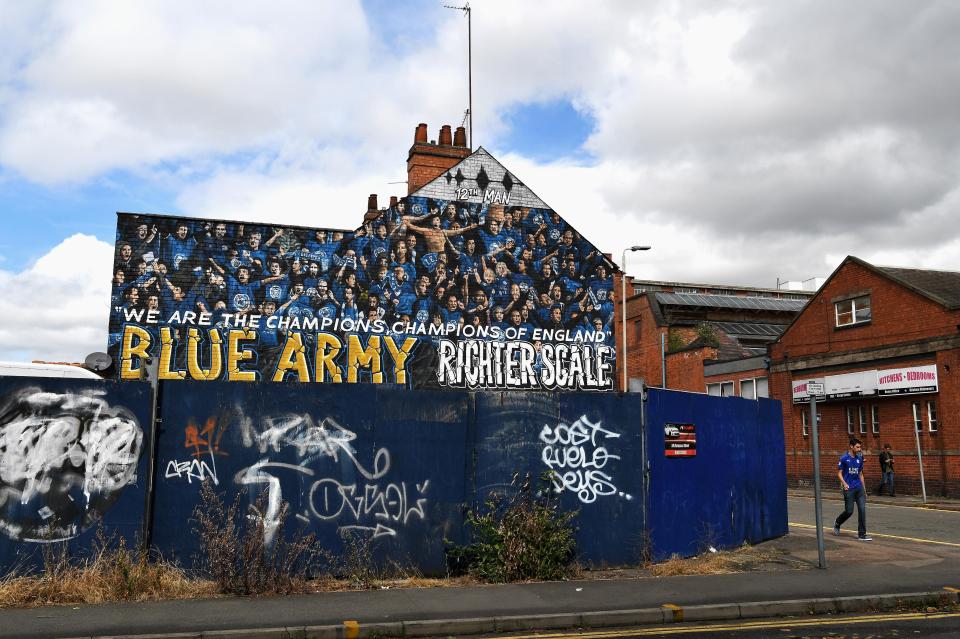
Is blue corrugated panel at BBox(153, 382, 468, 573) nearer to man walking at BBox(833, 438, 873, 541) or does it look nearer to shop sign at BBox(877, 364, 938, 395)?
man walking at BBox(833, 438, 873, 541)

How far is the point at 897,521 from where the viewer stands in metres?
19.9

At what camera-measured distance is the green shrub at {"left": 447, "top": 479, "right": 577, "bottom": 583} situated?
10.5m

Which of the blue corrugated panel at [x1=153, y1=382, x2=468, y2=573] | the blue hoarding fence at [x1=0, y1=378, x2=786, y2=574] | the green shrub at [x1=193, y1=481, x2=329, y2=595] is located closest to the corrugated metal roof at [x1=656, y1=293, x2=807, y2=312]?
the blue hoarding fence at [x1=0, y1=378, x2=786, y2=574]

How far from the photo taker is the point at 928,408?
2939 cm

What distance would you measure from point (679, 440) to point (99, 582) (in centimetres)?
793

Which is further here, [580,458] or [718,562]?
[718,562]

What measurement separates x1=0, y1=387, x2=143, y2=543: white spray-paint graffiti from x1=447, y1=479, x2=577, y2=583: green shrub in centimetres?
426

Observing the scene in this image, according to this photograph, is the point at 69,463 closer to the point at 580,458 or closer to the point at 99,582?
the point at 99,582

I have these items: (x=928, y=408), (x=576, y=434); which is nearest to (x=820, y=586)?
(x=576, y=434)

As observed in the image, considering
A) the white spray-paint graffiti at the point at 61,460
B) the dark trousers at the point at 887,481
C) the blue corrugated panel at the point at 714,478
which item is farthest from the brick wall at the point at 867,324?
the white spray-paint graffiti at the point at 61,460

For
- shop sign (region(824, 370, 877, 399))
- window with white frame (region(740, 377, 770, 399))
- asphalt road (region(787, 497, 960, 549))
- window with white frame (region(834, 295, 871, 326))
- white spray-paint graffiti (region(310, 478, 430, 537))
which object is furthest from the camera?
window with white frame (region(740, 377, 770, 399))

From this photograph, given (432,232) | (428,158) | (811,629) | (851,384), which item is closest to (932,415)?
(851,384)

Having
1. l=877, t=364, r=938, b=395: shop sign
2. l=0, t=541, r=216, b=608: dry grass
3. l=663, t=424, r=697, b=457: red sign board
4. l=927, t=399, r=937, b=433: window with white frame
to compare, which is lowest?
l=0, t=541, r=216, b=608: dry grass

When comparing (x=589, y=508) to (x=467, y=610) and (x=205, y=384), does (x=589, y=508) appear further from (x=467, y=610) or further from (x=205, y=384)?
(x=205, y=384)
